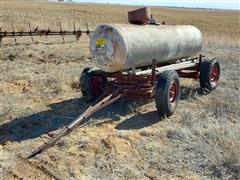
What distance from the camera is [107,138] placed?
6.44m

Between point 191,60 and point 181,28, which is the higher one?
point 181,28

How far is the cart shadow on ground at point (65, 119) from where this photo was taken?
22.1 ft

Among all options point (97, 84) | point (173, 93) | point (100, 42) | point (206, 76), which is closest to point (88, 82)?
point (97, 84)

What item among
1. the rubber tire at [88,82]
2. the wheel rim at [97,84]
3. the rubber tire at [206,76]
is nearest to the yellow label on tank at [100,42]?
the rubber tire at [88,82]

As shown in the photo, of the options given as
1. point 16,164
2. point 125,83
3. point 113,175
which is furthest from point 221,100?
point 16,164

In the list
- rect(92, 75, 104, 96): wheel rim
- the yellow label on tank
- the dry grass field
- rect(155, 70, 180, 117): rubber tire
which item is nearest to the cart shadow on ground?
the dry grass field

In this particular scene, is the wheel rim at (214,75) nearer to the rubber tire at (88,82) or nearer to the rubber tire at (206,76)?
the rubber tire at (206,76)

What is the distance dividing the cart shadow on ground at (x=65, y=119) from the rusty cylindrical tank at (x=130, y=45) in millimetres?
859

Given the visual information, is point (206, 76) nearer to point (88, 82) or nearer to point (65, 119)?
point (88, 82)

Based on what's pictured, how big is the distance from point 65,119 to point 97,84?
1.43 metres

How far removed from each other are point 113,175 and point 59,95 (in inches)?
168

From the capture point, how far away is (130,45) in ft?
24.3

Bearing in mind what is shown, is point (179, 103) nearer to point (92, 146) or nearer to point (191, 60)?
point (191, 60)

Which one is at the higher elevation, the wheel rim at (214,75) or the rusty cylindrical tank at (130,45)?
the rusty cylindrical tank at (130,45)
